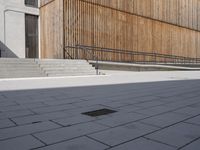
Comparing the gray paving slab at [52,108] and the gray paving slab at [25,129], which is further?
the gray paving slab at [52,108]

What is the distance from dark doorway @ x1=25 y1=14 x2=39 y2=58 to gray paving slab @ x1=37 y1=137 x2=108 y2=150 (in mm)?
16323

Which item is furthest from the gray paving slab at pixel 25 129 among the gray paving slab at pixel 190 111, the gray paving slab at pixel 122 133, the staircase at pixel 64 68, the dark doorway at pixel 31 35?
the dark doorway at pixel 31 35

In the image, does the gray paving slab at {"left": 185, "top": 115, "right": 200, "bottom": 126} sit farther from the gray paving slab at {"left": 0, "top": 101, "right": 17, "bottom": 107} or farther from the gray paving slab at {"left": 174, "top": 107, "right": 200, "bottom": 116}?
the gray paving slab at {"left": 0, "top": 101, "right": 17, "bottom": 107}

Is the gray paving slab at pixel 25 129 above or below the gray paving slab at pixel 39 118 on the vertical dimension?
below

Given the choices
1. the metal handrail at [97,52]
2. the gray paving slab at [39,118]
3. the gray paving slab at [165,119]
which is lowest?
the gray paving slab at [165,119]

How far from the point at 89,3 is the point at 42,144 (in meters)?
14.2

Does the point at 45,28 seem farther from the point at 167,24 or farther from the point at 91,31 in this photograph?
the point at 167,24

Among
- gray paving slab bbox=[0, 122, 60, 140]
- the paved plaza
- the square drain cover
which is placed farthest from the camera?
the square drain cover

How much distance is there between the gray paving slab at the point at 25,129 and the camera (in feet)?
8.57

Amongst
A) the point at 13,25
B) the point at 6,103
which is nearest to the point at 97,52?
the point at 13,25

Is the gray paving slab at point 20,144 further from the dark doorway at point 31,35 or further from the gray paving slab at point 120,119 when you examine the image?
the dark doorway at point 31,35

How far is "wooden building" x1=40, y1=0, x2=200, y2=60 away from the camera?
47.9ft

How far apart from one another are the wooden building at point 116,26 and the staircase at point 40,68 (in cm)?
258

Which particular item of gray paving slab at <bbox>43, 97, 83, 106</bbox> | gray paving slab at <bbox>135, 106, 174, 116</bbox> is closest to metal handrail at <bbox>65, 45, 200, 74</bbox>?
gray paving slab at <bbox>43, 97, 83, 106</bbox>
